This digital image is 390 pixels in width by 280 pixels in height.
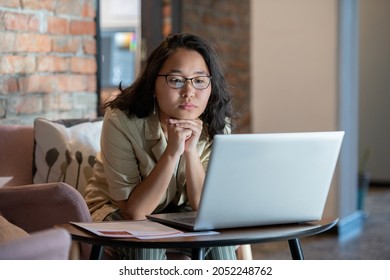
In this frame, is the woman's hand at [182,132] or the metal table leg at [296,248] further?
the woman's hand at [182,132]

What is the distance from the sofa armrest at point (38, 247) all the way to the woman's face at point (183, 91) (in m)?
1.07

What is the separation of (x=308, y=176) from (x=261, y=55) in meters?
2.90

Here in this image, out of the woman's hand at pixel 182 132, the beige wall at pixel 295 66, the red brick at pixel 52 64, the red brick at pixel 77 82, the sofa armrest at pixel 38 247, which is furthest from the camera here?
→ the beige wall at pixel 295 66

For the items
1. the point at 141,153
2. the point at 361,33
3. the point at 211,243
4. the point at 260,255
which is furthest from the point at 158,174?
the point at 361,33

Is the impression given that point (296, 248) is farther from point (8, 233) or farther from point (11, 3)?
point (11, 3)

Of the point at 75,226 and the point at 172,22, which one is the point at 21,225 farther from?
the point at 172,22

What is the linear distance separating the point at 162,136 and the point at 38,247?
1.26 meters

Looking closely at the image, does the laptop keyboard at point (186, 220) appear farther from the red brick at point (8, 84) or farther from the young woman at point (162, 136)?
the red brick at point (8, 84)

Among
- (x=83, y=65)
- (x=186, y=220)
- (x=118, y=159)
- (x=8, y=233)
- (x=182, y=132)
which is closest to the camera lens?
(x=8, y=233)

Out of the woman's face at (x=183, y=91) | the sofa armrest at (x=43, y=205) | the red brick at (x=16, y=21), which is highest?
the red brick at (x=16, y=21)

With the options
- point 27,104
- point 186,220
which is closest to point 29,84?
point 27,104

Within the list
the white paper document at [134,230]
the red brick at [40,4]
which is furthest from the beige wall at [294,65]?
the white paper document at [134,230]

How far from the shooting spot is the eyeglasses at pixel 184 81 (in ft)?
6.70

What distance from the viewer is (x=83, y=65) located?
128 inches
